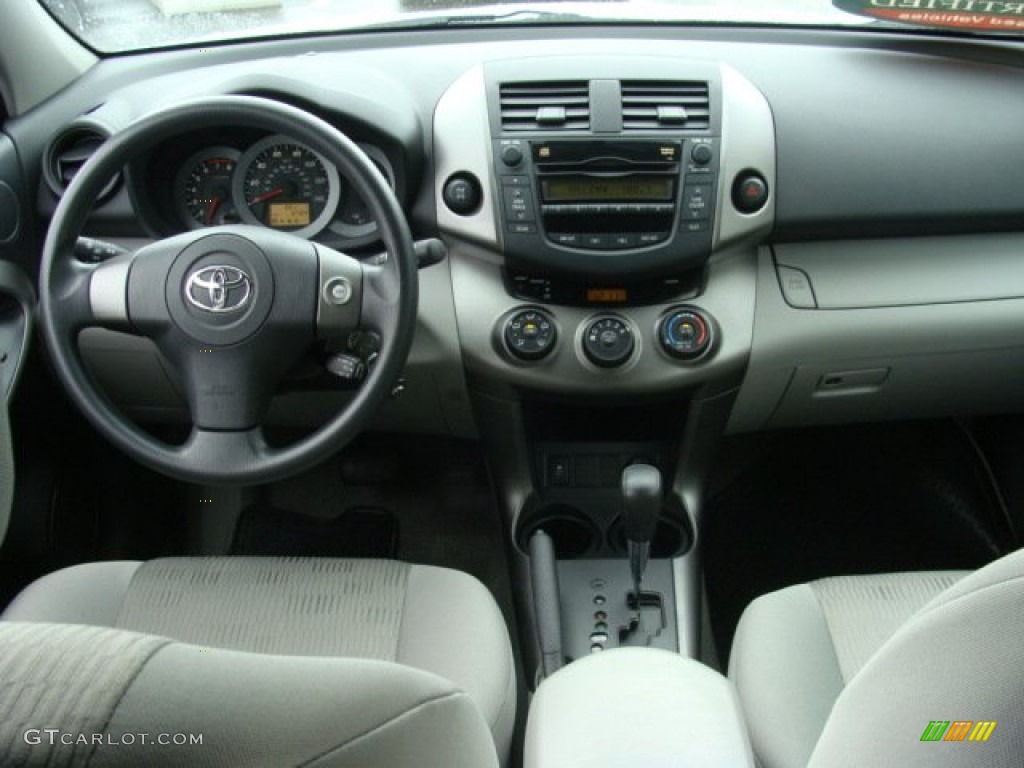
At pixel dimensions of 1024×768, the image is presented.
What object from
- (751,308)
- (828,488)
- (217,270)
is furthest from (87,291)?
(828,488)

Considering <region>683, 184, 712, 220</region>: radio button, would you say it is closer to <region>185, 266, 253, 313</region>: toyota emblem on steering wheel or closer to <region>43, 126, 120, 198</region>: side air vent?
<region>185, 266, 253, 313</region>: toyota emblem on steering wheel

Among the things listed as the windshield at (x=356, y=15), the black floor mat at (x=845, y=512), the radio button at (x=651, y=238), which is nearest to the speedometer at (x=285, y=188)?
the windshield at (x=356, y=15)

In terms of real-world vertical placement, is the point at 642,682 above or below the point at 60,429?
above

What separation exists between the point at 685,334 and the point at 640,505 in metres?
0.29

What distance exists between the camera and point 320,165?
1.60m

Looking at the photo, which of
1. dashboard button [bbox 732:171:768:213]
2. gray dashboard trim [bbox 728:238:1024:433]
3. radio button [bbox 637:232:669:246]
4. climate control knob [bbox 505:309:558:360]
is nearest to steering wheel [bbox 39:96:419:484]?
climate control knob [bbox 505:309:558:360]

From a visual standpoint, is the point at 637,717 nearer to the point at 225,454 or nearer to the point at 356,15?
the point at 225,454

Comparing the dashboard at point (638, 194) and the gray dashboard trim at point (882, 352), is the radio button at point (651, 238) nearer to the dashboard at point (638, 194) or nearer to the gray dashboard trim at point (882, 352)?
the dashboard at point (638, 194)

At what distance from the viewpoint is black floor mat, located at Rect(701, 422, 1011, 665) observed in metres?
2.12

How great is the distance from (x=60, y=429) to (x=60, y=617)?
664 mm

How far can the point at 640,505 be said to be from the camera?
5.26 feet

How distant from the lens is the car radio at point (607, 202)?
1600mm

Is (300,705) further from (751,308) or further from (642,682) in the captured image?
(751,308)

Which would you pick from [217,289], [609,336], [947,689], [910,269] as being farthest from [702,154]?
[947,689]
